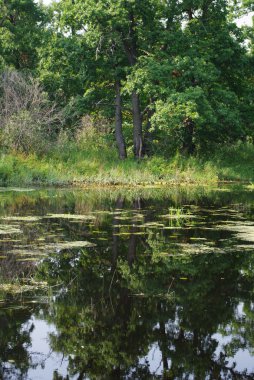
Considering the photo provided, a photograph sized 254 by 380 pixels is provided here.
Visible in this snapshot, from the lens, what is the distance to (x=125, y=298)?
5711 millimetres

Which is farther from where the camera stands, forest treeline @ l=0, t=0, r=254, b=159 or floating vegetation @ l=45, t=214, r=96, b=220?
forest treeline @ l=0, t=0, r=254, b=159

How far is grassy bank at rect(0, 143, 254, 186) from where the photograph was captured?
Answer: 801 inches

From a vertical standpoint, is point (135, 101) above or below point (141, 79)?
below

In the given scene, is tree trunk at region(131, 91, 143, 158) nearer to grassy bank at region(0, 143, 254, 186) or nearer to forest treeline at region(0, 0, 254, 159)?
forest treeline at region(0, 0, 254, 159)

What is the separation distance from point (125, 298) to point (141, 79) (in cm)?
1838

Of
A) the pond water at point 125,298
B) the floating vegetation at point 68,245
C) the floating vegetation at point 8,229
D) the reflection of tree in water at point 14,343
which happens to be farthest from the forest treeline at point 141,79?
the reflection of tree in water at point 14,343

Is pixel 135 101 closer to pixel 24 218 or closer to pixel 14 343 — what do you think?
pixel 24 218

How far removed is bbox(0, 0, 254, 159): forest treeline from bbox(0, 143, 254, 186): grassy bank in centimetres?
93

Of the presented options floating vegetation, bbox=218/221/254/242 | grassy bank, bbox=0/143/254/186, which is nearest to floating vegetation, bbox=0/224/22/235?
floating vegetation, bbox=218/221/254/242

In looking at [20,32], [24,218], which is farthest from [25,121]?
[24,218]

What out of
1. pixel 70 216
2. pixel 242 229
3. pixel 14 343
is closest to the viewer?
pixel 14 343

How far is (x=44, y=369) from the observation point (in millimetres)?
4062

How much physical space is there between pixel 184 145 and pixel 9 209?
1552 centimetres

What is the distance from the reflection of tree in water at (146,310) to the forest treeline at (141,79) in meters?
14.9
